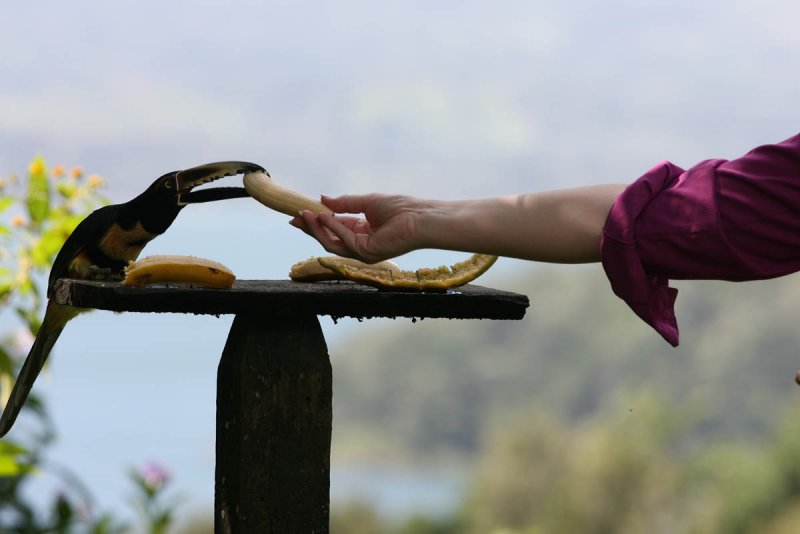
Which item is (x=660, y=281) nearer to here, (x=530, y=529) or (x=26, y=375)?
(x=26, y=375)

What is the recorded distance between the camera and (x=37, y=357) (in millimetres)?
2826

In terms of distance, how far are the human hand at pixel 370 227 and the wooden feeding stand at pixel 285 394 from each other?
346 millimetres

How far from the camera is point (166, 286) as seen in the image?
2104mm

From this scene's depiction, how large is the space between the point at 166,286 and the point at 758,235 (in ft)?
3.90

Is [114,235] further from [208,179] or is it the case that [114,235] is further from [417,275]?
[417,275]

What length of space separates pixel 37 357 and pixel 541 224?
184 cm

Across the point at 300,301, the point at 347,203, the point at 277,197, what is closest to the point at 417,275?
the point at 300,301

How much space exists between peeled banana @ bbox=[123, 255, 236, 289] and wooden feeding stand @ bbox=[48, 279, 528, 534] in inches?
1.7

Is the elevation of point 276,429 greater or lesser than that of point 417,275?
lesser

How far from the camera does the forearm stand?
4.70 ft

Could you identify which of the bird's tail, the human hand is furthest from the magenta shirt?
the bird's tail

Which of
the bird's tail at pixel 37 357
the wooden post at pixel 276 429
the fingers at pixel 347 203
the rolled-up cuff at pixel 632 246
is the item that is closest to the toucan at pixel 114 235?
the bird's tail at pixel 37 357

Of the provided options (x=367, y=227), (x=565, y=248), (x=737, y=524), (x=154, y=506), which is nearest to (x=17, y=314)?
(x=154, y=506)

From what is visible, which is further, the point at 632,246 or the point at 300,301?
the point at 300,301
